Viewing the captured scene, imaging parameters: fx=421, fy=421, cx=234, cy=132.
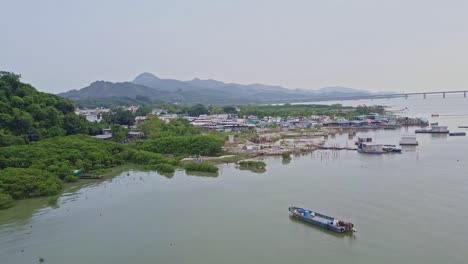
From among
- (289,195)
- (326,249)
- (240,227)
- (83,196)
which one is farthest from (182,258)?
(83,196)

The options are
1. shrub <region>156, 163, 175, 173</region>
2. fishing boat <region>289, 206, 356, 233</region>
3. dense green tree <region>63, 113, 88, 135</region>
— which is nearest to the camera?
fishing boat <region>289, 206, 356, 233</region>

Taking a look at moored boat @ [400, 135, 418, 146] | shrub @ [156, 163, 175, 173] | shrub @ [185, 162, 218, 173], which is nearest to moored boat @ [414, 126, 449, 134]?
moored boat @ [400, 135, 418, 146]

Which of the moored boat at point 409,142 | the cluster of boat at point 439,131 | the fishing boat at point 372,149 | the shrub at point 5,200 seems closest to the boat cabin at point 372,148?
the fishing boat at point 372,149

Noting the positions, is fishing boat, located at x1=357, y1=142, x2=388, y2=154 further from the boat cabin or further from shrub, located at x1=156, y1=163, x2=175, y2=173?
shrub, located at x1=156, y1=163, x2=175, y2=173

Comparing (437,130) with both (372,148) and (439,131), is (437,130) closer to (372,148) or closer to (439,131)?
(439,131)

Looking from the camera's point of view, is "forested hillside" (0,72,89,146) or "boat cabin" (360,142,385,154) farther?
"boat cabin" (360,142,385,154)

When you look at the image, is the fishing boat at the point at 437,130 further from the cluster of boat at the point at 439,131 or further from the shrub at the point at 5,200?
the shrub at the point at 5,200

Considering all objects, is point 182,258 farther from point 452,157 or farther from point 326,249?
point 452,157
